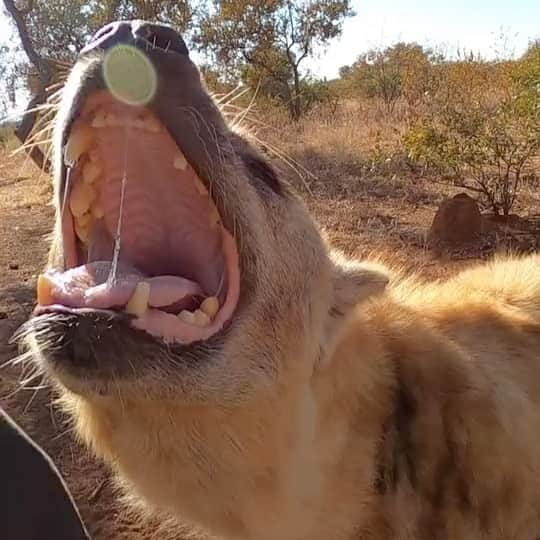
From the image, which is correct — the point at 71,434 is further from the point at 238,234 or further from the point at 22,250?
the point at 22,250

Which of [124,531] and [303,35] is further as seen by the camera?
[303,35]

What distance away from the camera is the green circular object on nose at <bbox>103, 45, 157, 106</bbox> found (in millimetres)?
1995

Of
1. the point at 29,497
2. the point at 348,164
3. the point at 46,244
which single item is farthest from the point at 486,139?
the point at 29,497

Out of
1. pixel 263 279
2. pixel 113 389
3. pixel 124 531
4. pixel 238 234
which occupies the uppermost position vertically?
pixel 238 234

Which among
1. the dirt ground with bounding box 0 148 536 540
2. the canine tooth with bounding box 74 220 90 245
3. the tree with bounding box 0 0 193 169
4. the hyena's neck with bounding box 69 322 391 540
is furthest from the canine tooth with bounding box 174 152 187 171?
the tree with bounding box 0 0 193 169

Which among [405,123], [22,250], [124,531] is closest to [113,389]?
[124,531]

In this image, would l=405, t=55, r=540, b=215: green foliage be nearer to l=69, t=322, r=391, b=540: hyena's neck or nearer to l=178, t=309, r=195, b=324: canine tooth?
l=69, t=322, r=391, b=540: hyena's neck

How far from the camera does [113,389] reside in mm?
1988

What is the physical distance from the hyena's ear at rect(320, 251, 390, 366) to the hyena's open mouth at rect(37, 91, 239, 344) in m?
0.43

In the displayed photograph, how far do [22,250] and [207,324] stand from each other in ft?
20.8

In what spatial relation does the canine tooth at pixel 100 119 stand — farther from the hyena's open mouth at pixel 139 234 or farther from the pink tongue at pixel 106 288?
the pink tongue at pixel 106 288

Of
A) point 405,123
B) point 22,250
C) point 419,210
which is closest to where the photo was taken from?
point 22,250

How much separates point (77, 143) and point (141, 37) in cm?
40

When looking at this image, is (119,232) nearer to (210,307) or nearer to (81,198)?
(81,198)
